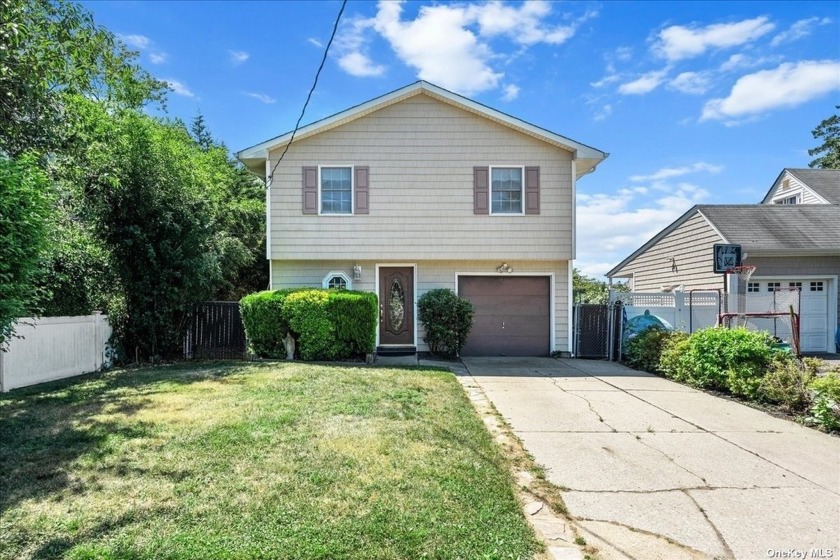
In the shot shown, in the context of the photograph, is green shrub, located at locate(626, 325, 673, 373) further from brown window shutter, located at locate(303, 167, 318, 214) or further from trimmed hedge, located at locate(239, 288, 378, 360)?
brown window shutter, located at locate(303, 167, 318, 214)

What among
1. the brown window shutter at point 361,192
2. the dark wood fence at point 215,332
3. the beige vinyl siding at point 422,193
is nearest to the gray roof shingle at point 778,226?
the beige vinyl siding at point 422,193

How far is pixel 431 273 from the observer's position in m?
12.0

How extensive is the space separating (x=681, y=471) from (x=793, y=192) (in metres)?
19.7

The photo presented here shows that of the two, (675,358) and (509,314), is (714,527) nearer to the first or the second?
(675,358)

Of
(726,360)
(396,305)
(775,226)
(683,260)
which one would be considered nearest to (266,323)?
(396,305)

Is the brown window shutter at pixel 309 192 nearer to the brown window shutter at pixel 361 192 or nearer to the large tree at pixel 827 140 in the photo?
the brown window shutter at pixel 361 192

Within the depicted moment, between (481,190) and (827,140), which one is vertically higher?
(827,140)

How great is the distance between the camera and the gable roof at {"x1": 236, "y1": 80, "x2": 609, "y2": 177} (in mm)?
11359

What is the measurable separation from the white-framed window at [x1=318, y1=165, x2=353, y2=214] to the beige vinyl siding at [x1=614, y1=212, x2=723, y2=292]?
394 inches

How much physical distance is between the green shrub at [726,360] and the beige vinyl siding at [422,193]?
154 inches

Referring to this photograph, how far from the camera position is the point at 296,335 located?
10094 mm

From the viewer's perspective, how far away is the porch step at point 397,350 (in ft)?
38.2

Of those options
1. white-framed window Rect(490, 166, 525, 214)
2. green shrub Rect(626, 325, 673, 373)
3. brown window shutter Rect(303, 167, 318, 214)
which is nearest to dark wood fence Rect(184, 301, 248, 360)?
brown window shutter Rect(303, 167, 318, 214)

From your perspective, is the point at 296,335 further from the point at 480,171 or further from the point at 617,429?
the point at 617,429
